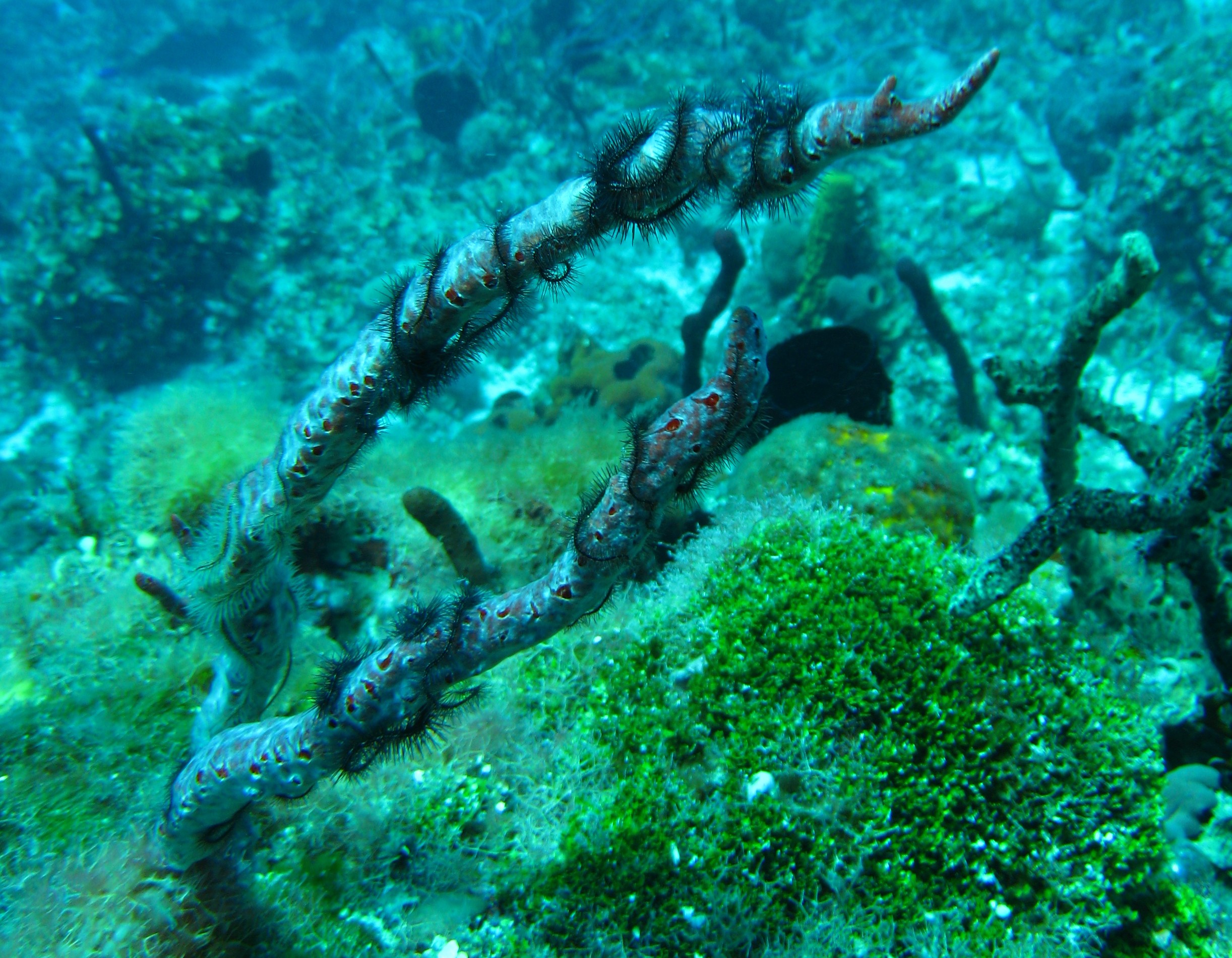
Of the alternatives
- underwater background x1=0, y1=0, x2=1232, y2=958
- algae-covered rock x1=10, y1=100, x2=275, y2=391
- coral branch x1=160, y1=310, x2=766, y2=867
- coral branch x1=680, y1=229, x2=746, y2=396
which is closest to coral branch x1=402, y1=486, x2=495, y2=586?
underwater background x1=0, y1=0, x2=1232, y2=958

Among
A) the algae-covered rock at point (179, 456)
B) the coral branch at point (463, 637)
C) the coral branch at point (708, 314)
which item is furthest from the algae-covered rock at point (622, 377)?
the coral branch at point (463, 637)

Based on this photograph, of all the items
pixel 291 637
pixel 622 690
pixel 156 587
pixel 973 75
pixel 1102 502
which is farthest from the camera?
pixel 156 587

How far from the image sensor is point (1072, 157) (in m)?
11.3

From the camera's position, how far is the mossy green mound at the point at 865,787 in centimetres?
267

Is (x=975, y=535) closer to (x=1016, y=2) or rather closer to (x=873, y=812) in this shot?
(x=873, y=812)

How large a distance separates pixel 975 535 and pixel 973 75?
4373mm

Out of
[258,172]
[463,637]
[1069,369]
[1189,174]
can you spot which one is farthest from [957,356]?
[258,172]

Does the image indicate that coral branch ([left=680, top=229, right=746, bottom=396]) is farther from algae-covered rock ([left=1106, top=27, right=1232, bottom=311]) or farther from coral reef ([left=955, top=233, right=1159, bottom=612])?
algae-covered rock ([left=1106, top=27, right=1232, bottom=311])

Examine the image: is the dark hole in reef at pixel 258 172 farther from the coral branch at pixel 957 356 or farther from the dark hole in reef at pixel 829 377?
the coral branch at pixel 957 356

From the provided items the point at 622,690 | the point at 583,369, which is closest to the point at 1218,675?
the point at 622,690

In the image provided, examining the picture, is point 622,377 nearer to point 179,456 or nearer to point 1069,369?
point 179,456

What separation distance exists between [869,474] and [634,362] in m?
5.11

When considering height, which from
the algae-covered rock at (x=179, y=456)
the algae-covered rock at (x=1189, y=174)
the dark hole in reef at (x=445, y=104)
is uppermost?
the dark hole in reef at (x=445, y=104)

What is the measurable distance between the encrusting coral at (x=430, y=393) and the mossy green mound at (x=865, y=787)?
4.05 feet
